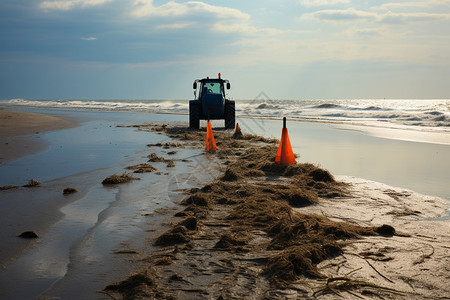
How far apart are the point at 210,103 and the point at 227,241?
17.5m

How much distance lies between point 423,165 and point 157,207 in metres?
7.11

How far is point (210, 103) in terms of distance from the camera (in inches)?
839

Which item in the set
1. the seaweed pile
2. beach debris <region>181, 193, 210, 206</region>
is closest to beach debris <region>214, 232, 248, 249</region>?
the seaweed pile

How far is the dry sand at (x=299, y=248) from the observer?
3.19m

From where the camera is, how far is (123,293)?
10.3ft

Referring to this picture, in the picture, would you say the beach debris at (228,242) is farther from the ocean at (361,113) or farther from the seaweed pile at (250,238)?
the ocean at (361,113)

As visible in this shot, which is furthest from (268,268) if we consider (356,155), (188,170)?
(356,155)

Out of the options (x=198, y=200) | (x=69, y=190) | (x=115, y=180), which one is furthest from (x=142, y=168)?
(x=198, y=200)

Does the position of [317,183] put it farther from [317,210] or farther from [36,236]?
[36,236]

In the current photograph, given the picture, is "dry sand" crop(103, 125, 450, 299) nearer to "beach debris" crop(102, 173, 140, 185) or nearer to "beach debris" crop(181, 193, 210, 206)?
"beach debris" crop(181, 193, 210, 206)

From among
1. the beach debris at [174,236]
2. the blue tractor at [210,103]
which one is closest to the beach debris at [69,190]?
the beach debris at [174,236]

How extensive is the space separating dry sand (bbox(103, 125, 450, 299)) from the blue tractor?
14750mm

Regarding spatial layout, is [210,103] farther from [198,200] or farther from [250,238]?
[250,238]

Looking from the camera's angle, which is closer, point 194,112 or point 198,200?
point 198,200
